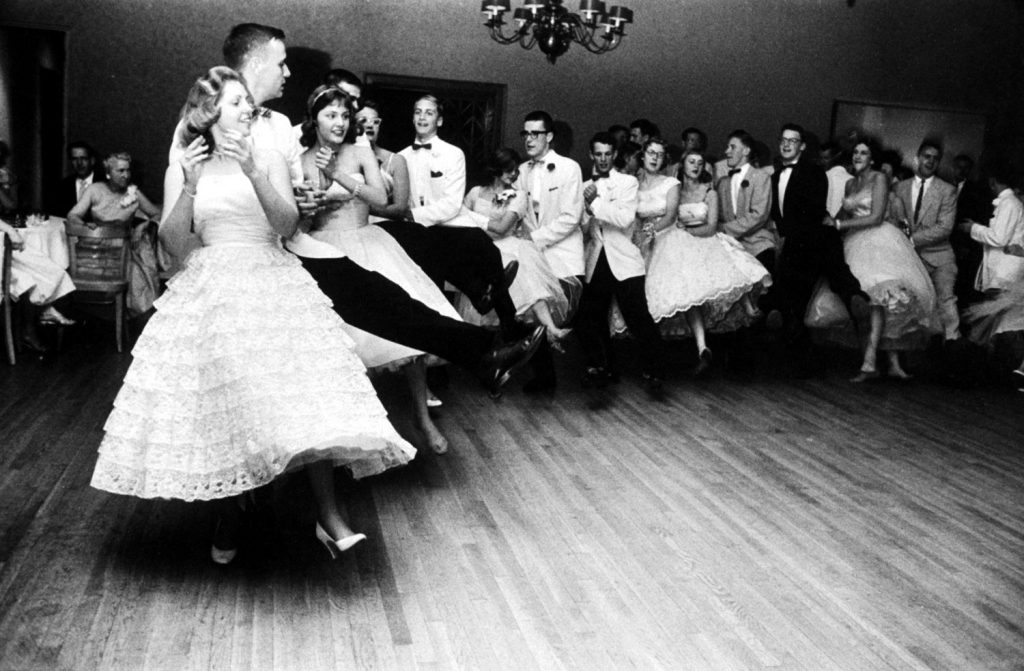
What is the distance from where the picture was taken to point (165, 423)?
3.06 metres

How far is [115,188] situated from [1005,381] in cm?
619

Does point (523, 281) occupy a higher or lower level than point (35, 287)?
higher

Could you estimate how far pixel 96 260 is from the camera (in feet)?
21.5

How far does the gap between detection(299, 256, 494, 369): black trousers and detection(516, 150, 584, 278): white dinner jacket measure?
2.38m

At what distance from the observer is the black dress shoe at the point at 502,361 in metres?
4.09

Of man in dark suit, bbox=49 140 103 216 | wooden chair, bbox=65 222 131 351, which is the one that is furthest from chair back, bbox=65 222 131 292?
man in dark suit, bbox=49 140 103 216

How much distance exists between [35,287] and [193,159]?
3.85 metres

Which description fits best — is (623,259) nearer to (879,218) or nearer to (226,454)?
(879,218)

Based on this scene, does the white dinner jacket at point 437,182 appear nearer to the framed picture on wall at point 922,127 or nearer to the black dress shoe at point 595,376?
the black dress shoe at point 595,376

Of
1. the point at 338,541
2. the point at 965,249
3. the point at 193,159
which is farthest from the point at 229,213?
the point at 965,249

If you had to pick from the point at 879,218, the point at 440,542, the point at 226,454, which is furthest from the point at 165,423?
the point at 879,218

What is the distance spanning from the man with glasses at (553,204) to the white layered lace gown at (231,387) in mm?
3172

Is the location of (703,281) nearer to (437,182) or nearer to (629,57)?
(437,182)

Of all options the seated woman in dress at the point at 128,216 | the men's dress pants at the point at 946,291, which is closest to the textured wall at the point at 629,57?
the seated woman in dress at the point at 128,216
